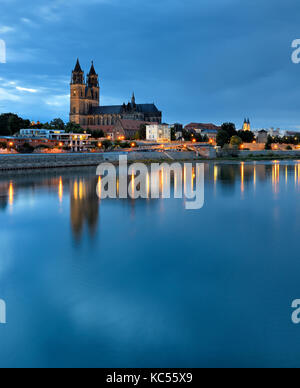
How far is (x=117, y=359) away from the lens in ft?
15.0

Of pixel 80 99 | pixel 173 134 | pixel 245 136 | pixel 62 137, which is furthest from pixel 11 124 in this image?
pixel 245 136

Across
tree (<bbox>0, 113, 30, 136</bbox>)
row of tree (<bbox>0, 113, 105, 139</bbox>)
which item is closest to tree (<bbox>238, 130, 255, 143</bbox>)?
row of tree (<bbox>0, 113, 105, 139</bbox>)

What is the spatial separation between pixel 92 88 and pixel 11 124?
43.1 metres

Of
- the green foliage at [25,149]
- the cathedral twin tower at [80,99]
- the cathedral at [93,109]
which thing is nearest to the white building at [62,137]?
the green foliage at [25,149]

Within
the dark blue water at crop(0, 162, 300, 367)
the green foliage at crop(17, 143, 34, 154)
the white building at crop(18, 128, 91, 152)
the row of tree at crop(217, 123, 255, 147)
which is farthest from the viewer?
the row of tree at crop(217, 123, 255, 147)

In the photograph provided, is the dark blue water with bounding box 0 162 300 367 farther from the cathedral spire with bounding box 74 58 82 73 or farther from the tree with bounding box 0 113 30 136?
the cathedral spire with bounding box 74 58 82 73

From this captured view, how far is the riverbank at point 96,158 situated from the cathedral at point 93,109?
35048mm

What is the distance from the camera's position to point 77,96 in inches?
3674

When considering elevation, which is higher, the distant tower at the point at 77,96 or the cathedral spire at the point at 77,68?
the cathedral spire at the point at 77,68

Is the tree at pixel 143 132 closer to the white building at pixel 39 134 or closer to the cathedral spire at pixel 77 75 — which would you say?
the white building at pixel 39 134

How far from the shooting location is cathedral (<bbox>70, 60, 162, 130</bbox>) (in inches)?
3536

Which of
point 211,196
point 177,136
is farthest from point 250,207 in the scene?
point 177,136

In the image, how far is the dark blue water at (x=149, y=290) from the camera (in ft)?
15.4

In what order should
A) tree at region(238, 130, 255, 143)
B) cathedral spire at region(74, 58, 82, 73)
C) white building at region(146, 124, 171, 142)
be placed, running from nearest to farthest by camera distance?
tree at region(238, 130, 255, 143) < white building at region(146, 124, 171, 142) < cathedral spire at region(74, 58, 82, 73)
